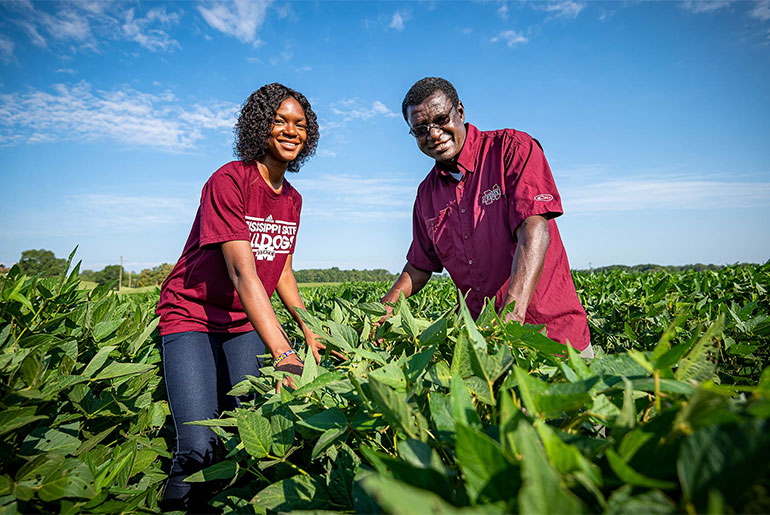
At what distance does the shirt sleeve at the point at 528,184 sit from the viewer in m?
2.59

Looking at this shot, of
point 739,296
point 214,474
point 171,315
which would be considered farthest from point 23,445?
point 739,296

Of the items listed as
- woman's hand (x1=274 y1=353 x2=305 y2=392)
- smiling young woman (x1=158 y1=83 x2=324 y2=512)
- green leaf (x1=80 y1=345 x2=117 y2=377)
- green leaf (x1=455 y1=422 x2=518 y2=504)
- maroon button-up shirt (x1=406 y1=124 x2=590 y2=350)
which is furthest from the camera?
maroon button-up shirt (x1=406 y1=124 x2=590 y2=350)

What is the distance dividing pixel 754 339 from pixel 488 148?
6.18 feet

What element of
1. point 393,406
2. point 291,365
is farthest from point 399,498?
point 291,365

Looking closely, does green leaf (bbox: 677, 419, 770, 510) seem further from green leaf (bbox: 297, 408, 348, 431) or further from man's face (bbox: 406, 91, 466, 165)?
man's face (bbox: 406, 91, 466, 165)

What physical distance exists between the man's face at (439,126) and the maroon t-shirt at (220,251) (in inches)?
46.0

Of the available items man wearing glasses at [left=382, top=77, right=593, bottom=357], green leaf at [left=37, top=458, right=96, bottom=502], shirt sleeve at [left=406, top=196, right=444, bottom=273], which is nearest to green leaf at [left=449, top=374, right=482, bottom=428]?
green leaf at [left=37, top=458, right=96, bottom=502]

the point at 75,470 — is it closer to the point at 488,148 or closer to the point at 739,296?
the point at 488,148

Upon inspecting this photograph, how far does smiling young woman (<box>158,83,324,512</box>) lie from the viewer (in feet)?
8.02

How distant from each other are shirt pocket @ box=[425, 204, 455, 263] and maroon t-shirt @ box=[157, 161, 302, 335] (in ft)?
3.94

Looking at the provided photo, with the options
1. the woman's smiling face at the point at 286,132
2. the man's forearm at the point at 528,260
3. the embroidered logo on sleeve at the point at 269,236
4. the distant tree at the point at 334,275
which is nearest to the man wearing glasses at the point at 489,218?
the man's forearm at the point at 528,260

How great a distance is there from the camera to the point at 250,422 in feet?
3.43

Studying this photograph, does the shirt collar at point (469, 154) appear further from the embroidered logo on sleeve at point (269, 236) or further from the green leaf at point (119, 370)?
the green leaf at point (119, 370)

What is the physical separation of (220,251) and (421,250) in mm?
1572
